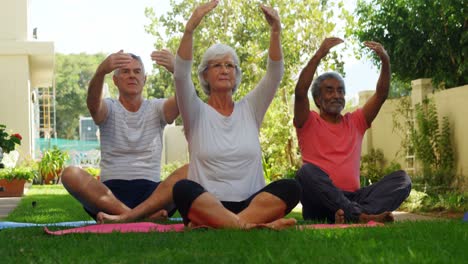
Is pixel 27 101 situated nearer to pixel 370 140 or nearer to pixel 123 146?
pixel 370 140

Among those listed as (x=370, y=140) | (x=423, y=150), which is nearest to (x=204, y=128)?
(x=423, y=150)

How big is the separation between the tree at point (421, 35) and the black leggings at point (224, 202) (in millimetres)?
10837

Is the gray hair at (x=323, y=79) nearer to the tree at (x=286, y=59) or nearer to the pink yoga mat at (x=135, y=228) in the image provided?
the pink yoga mat at (x=135, y=228)

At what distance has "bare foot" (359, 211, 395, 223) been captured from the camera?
5573 mm

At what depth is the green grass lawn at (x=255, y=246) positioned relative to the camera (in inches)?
143

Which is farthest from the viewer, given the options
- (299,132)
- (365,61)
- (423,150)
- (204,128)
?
(365,61)

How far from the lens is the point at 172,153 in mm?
28062

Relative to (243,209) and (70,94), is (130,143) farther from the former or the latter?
(70,94)

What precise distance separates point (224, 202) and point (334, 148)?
1.09m

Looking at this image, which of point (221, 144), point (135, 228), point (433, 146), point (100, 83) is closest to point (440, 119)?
point (433, 146)

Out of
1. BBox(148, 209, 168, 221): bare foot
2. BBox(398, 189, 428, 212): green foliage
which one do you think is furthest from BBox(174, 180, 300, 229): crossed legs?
BBox(398, 189, 428, 212): green foliage

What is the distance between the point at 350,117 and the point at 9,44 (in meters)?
12.2

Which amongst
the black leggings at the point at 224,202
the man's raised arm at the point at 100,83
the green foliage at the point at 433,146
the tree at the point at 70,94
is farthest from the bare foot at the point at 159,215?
the tree at the point at 70,94

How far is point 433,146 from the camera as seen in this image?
1335cm
